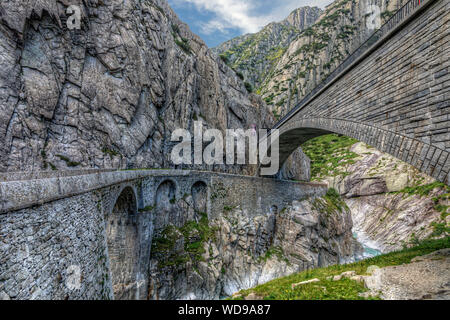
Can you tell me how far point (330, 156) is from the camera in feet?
157

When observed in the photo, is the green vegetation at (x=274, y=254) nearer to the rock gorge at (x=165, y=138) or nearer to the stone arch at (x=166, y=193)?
the rock gorge at (x=165, y=138)

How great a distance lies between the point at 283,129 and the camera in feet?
64.0

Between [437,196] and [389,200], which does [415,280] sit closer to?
[437,196]

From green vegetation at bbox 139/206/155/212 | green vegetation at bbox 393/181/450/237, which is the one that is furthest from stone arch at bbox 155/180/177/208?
green vegetation at bbox 393/181/450/237

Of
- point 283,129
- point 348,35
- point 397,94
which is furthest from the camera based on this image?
point 348,35

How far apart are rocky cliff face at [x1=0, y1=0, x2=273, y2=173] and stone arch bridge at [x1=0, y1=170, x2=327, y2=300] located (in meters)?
7.92

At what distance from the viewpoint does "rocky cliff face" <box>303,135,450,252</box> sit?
2402 cm

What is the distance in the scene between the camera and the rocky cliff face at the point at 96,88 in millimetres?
15164

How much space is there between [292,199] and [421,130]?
62.9 feet

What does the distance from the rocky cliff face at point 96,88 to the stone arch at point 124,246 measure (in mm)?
8179

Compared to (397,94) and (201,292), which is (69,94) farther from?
(397,94)

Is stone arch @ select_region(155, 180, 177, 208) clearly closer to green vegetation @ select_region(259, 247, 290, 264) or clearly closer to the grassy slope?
green vegetation @ select_region(259, 247, 290, 264)

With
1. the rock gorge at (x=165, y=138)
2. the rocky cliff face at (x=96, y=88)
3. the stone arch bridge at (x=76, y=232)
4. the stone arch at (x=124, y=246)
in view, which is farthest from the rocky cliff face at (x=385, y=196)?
the rocky cliff face at (x=96, y=88)
